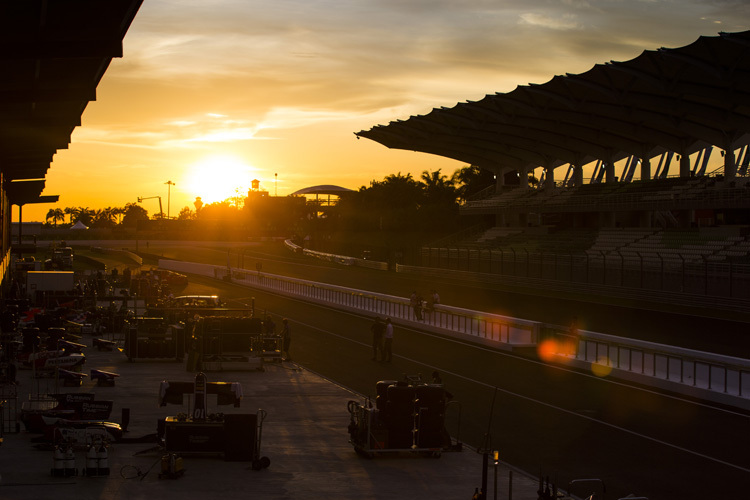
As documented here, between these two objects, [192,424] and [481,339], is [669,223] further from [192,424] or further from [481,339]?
[192,424]

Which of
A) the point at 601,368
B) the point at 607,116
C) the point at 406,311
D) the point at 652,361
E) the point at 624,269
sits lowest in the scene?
the point at 601,368

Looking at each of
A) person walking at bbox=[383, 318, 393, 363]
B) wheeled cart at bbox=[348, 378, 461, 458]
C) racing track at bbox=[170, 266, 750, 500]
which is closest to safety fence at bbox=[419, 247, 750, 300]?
racing track at bbox=[170, 266, 750, 500]

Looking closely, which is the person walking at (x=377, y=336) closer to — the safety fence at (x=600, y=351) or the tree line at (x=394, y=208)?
the safety fence at (x=600, y=351)

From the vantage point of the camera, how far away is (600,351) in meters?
28.0

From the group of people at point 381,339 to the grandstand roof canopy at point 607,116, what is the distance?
23.7 meters

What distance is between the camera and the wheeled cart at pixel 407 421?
1562 cm

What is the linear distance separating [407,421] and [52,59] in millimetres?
9466

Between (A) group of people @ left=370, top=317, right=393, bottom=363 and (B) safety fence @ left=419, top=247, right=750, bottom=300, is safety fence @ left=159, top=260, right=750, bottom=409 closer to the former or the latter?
(A) group of people @ left=370, top=317, right=393, bottom=363

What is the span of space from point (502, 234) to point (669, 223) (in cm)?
1418

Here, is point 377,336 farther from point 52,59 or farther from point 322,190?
point 322,190

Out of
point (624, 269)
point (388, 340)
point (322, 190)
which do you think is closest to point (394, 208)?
point (322, 190)

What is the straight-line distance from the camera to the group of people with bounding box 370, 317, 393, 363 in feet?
93.3

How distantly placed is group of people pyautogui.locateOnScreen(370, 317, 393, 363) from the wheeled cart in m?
12.5

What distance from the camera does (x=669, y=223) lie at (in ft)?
218
